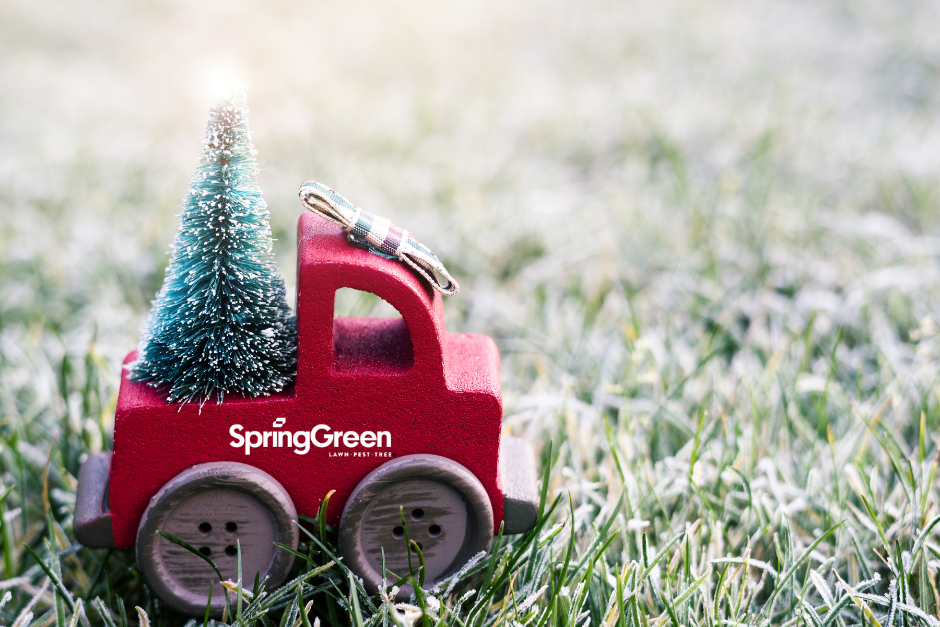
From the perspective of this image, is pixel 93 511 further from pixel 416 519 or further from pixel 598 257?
pixel 598 257

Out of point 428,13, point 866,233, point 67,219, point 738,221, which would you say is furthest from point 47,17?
point 866,233

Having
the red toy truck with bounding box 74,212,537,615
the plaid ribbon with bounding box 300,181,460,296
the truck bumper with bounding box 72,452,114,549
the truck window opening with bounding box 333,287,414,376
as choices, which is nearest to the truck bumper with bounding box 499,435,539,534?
the red toy truck with bounding box 74,212,537,615

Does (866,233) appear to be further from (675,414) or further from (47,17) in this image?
(47,17)

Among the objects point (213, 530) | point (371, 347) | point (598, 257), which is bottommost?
point (213, 530)

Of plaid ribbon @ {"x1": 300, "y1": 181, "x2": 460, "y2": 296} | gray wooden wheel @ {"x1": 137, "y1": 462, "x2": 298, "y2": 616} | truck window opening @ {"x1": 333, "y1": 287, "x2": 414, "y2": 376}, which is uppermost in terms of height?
plaid ribbon @ {"x1": 300, "y1": 181, "x2": 460, "y2": 296}

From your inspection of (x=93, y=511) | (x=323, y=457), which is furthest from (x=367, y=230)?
(x=93, y=511)

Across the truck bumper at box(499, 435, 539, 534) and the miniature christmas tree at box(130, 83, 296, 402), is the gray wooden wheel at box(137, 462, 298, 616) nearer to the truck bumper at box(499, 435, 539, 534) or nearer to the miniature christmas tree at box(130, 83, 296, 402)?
the miniature christmas tree at box(130, 83, 296, 402)
